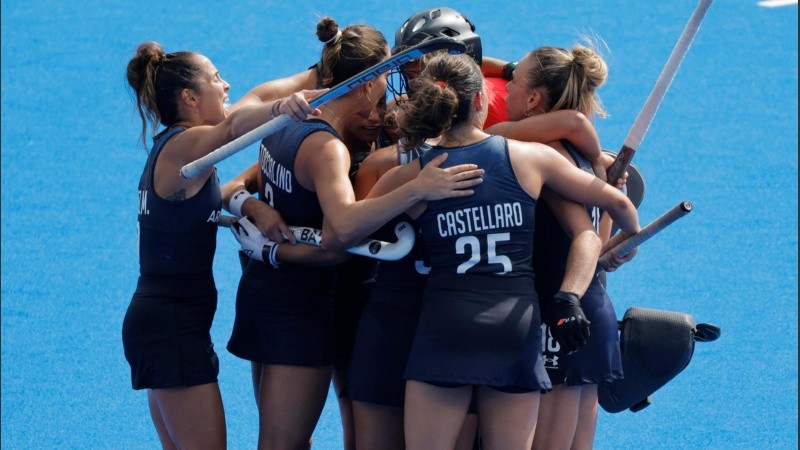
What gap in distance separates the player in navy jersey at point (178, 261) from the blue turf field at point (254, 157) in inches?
23.8

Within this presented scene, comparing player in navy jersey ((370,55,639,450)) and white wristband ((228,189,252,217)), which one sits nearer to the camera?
player in navy jersey ((370,55,639,450))

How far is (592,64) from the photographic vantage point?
398 cm

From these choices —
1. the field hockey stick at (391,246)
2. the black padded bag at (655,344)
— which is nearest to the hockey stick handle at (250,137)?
the field hockey stick at (391,246)

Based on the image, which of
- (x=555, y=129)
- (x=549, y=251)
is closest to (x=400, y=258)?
(x=549, y=251)

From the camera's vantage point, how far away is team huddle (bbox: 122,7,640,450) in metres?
3.57

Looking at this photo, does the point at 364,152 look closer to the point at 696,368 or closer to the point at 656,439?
the point at 656,439

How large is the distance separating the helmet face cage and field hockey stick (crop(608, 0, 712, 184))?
729 mm

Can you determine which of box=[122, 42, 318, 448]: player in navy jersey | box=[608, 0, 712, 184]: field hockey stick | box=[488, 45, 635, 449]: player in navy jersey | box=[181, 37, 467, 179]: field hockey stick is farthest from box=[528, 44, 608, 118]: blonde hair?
box=[122, 42, 318, 448]: player in navy jersey

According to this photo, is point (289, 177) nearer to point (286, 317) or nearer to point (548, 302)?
point (286, 317)

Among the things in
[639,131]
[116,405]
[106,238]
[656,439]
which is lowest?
[656,439]

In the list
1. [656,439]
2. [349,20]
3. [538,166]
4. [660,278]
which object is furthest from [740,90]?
[538,166]

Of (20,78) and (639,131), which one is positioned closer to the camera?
(639,131)

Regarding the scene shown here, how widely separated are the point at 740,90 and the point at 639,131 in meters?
5.05

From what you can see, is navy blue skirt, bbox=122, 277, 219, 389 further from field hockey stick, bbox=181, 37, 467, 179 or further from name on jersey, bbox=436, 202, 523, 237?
name on jersey, bbox=436, 202, 523, 237
